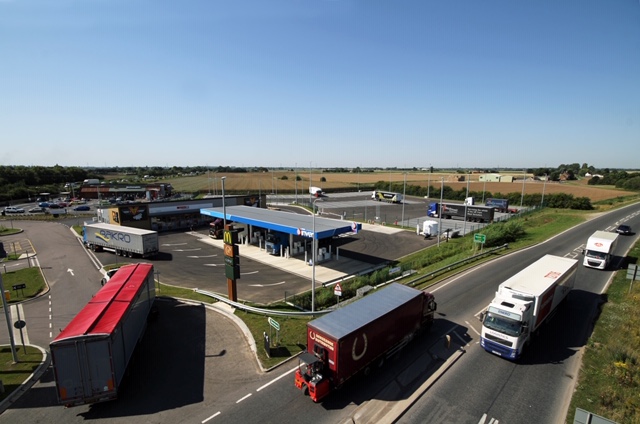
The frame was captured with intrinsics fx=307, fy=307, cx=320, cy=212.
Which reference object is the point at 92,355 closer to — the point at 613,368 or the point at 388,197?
the point at 613,368

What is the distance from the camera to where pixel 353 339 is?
13.3 metres

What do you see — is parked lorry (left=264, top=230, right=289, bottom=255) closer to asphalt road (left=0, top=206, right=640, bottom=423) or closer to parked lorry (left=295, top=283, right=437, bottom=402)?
asphalt road (left=0, top=206, right=640, bottom=423)

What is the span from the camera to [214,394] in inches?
554

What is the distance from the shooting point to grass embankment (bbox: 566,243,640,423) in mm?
12164

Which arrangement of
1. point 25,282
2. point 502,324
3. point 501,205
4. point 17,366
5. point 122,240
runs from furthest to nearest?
1. point 501,205
2. point 122,240
3. point 25,282
4. point 17,366
5. point 502,324

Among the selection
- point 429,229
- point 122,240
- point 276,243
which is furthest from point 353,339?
point 429,229

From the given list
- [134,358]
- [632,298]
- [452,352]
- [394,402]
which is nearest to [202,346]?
[134,358]

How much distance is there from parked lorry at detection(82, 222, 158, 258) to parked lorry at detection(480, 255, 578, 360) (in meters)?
37.1

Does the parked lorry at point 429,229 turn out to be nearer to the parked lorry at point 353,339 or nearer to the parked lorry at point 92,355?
the parked lorry at point 353,339

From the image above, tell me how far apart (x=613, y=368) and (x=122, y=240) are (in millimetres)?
46124

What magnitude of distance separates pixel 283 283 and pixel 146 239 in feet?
65.1

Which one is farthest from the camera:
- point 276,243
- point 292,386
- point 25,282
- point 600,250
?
point 276,243

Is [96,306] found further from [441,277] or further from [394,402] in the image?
[441,277]

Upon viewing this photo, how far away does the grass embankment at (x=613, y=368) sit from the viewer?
12.2 metres
